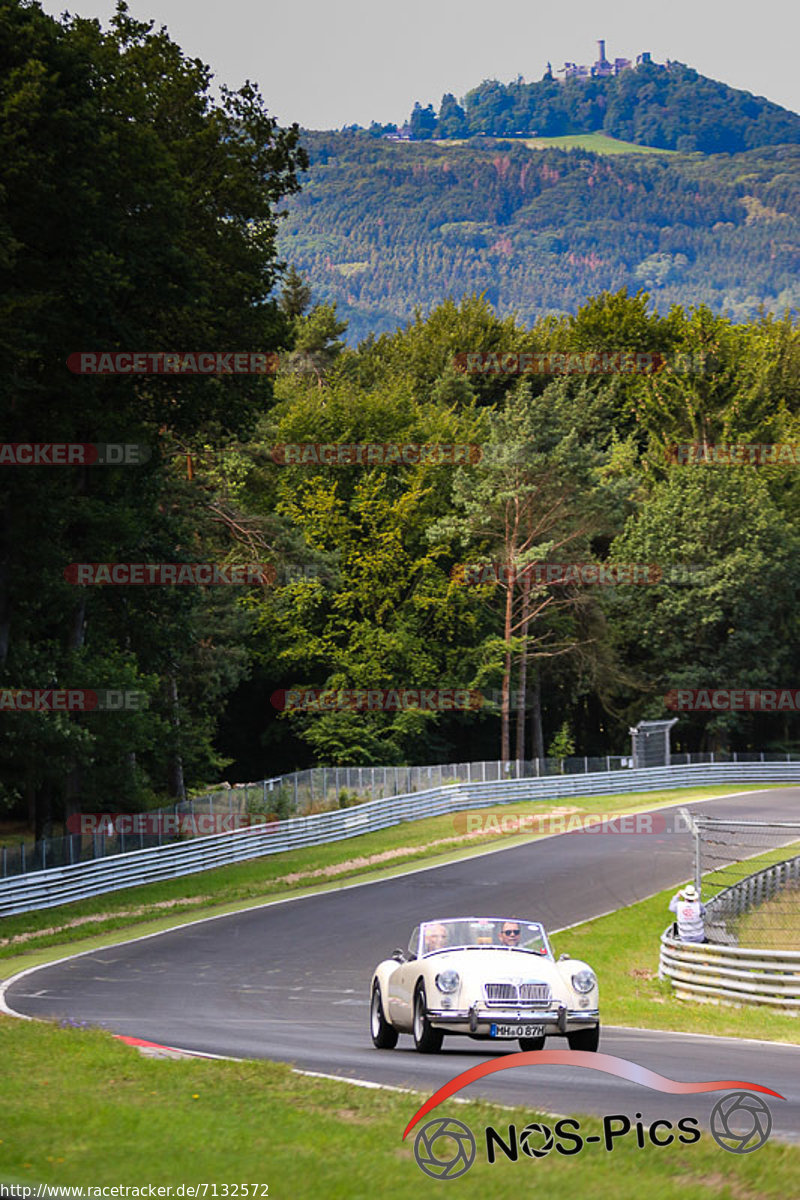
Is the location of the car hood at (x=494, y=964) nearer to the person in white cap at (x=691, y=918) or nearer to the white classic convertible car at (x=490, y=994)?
the white classic convertible car at (x=490, y=994)

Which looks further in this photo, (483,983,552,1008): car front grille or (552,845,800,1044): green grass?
(552,845,800,1044): green grass

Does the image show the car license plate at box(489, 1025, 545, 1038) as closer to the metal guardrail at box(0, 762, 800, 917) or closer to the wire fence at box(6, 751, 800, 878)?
the metal guardrail at box(0, 762, 800, 917)

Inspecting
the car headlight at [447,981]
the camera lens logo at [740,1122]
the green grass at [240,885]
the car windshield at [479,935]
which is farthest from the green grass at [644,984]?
the green grass at [240,885]

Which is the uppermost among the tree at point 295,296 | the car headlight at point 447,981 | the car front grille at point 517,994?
the tree at point 295,296

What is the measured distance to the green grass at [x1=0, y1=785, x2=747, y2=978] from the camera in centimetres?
2991

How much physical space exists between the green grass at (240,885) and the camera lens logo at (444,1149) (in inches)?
676

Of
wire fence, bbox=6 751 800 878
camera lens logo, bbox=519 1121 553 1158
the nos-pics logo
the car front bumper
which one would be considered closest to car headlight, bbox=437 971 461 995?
the car front bumper

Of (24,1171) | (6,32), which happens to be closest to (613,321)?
(6,32)

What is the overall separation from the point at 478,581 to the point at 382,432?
9859 mm

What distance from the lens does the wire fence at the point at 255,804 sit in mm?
33844

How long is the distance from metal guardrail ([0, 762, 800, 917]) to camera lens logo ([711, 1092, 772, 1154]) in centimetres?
2392

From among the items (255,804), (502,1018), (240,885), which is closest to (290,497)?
(255,804)

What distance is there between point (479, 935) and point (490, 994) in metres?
1.25

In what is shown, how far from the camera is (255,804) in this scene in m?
44.2
